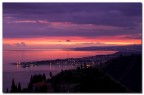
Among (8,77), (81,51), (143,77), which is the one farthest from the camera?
(81,51)

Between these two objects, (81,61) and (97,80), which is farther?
(81,61)

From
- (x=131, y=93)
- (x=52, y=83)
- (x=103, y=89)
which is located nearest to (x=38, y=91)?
(x=52, y=83)

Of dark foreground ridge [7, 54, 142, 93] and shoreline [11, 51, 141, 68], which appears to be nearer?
dark foreground ridge [7, 54, 142, 93]

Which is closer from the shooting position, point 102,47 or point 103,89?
point 103,89

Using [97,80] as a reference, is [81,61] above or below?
above

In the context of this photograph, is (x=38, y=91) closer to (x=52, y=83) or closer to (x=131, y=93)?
(x=52, y=83)

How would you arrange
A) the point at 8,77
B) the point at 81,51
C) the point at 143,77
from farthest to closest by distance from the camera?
1. the point at 81,51
2. the point at 8,77
3. the point at 143,77

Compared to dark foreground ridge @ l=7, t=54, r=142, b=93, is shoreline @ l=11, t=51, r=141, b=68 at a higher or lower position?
higher

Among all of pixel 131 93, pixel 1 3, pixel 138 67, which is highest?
pixel 1 3
